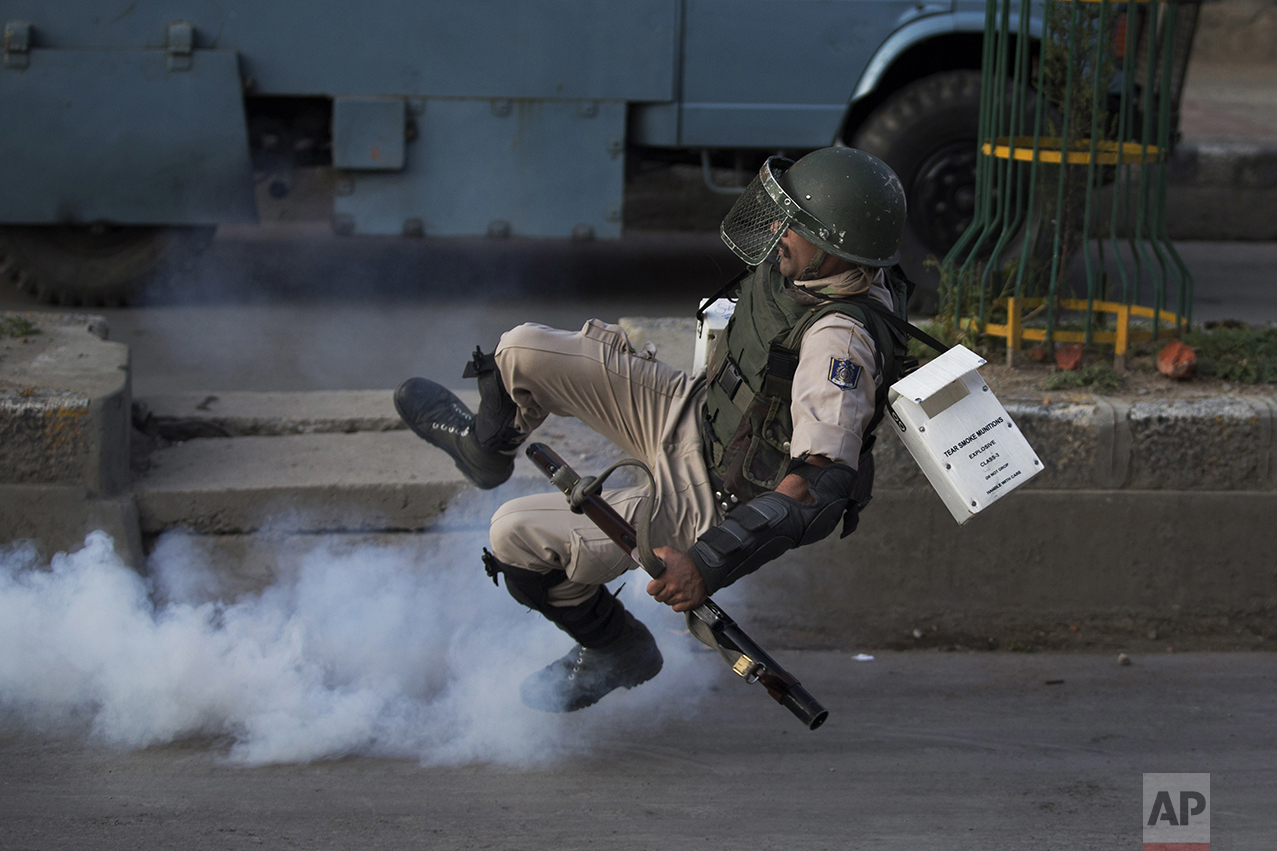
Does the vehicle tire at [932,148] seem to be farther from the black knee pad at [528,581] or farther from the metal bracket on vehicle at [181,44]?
the black knee pad at [528,581]

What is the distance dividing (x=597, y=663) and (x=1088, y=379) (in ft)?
6.75

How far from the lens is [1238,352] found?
4.33 meters

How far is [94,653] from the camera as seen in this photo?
10.6 ft

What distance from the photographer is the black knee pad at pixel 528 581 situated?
2871 mm

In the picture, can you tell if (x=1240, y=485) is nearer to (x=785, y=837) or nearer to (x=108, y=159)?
(x=785, y=837)

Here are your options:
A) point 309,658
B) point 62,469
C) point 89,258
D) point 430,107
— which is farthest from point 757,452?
point 89,258

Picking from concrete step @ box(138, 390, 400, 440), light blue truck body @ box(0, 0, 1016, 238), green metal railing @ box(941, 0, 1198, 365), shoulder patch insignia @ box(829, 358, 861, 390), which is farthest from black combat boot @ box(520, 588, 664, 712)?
light blue truck body @ box(0, 0, 1016, 238)

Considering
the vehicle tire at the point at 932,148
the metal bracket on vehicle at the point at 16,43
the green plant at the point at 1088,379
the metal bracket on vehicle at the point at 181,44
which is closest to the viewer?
the green plant at the point at 1088,379

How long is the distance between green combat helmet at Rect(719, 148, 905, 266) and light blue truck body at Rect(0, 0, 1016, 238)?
400cm

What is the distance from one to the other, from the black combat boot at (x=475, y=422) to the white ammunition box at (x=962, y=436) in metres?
1.01

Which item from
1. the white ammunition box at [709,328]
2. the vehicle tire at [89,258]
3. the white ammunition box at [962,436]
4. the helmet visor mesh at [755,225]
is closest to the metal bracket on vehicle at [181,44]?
the vehicle tire at [89,258]

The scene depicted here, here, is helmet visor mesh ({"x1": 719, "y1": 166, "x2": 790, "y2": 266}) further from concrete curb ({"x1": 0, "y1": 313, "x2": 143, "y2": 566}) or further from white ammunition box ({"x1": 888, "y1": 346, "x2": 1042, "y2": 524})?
concrete curb ({"x1": 0, "y1": 313, "x2": 143, "y2": 566})

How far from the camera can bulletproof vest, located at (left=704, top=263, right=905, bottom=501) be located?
2.55 m

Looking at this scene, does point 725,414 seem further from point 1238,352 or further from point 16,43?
point 16,43
